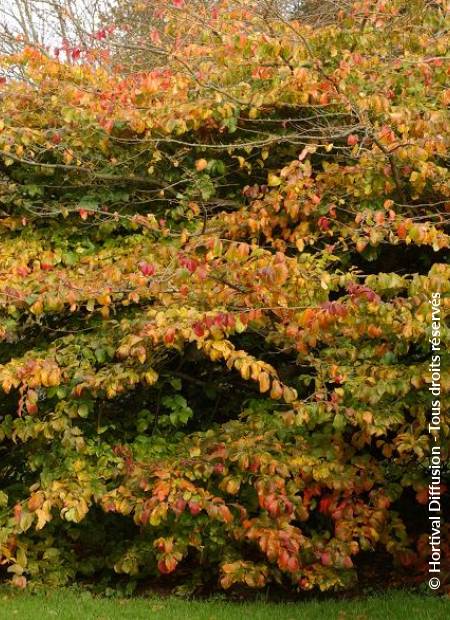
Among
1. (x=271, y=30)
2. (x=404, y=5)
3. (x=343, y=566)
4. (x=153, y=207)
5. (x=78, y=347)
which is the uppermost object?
(x=404, y=5)

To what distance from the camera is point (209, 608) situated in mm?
5191

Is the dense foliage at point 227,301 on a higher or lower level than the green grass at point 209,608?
higher

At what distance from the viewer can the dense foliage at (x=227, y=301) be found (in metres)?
4.65

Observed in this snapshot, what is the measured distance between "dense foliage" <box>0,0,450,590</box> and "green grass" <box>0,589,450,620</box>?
217 millimetres

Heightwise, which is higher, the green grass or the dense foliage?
the dense foliage

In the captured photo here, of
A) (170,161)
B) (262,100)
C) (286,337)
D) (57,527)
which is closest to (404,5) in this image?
(262,100)

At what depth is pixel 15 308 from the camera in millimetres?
5207

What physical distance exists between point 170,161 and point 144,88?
64 cm

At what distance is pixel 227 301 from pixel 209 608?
7.28 feet

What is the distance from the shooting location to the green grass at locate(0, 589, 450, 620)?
16.2 ft

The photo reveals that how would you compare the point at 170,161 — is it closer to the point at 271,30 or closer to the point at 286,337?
the point at 271,30

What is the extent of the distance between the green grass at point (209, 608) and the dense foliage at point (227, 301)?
22 cm

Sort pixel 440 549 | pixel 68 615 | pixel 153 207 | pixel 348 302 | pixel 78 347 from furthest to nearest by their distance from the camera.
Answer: pixel 153 207 → pixel 440 549 → pixel 78 347 → pixel 68 615 → pixel 348 302

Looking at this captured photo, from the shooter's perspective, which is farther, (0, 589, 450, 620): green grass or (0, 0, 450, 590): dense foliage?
(0, 589, 450, 620): green grass
